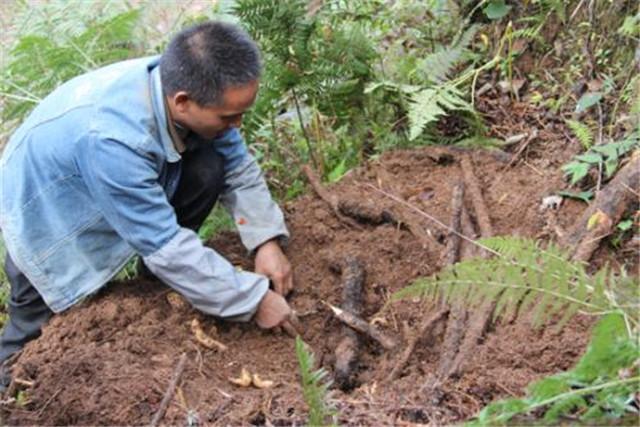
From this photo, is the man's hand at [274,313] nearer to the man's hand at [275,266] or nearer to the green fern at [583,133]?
the man's hand at [275,266]

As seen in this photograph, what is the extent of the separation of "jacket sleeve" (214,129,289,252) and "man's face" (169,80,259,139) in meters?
0.51

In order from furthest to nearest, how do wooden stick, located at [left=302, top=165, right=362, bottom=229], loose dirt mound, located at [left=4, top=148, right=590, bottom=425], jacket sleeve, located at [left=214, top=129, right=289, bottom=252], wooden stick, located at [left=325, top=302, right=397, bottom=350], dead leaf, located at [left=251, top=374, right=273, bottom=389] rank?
wooden stick, located at [left=302, top=165, right=362, bottom=229], jacket sleeve, located at [left=214, top=129, right=289, bottom=252], wooden stick, located at [left=325, top=302, right=397, bottom=350], dead leaf, located at [left=251, top=374, right=273, bottom=389], loose dirt mound, located at [left=4, top=148, right=590, bottom=425]

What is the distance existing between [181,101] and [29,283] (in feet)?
3.89

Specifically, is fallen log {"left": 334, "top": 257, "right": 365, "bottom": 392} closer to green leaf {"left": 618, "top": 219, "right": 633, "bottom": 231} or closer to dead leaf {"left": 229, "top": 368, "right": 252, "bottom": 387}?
dead leaf {"left": 229, "top": 368, "right": 252, "bottom": 387}

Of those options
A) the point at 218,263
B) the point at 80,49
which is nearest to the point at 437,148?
the point at 218,263

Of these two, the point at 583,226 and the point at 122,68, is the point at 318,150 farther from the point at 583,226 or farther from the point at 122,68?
the point at 583,226

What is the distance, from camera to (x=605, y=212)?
3.19 m

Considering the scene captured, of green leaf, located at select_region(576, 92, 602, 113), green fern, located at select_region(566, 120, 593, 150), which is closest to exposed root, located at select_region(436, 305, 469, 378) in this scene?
green fern, located at select_region(566, 120, 593, 150)

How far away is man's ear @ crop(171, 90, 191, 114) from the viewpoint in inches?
125

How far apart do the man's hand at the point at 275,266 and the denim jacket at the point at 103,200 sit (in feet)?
0.19

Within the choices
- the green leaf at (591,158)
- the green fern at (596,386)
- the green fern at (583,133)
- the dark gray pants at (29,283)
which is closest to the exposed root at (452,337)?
the green fern at (596,386)

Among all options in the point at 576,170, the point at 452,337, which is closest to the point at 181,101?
the point at 452,337

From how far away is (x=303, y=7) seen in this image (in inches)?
169

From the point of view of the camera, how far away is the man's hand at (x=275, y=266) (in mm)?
3572
